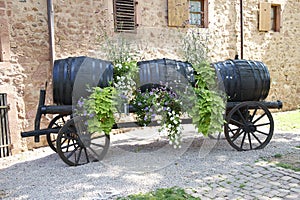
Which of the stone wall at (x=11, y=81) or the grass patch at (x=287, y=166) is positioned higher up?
the stone wall at (x=11, y=81)

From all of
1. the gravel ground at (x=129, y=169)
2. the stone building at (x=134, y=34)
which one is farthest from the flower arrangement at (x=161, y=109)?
the stone building at (x=134, y=34)

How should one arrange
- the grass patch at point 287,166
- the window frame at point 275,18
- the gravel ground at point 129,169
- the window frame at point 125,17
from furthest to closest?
the window frame at point 275,18 → the window frame at point 125,17 → the grass patch at point 287,166 → the gravel ground at point 129,169

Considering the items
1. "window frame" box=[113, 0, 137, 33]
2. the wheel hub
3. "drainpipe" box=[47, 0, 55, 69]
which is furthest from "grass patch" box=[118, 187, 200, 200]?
"window frame" box=[113, 0, 137, 33]

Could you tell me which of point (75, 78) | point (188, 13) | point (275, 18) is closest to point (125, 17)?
point (188, 13)

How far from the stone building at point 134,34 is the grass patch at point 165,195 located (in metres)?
3.50

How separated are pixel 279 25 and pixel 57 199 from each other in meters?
8.87

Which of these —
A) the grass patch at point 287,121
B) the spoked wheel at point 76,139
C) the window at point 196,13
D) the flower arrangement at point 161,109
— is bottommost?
the grass patch at point 287,121

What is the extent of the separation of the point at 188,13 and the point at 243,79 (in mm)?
3514

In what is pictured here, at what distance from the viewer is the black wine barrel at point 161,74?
15.1 ft

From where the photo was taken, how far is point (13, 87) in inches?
223

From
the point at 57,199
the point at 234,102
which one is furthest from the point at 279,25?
the point at 57,199

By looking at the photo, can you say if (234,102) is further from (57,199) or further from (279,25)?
(279,25)

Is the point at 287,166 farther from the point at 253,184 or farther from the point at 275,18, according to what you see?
the point at 275,18

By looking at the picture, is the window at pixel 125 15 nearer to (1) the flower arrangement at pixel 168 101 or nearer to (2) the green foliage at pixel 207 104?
(1) the flower arrangement at pixel 168 101
